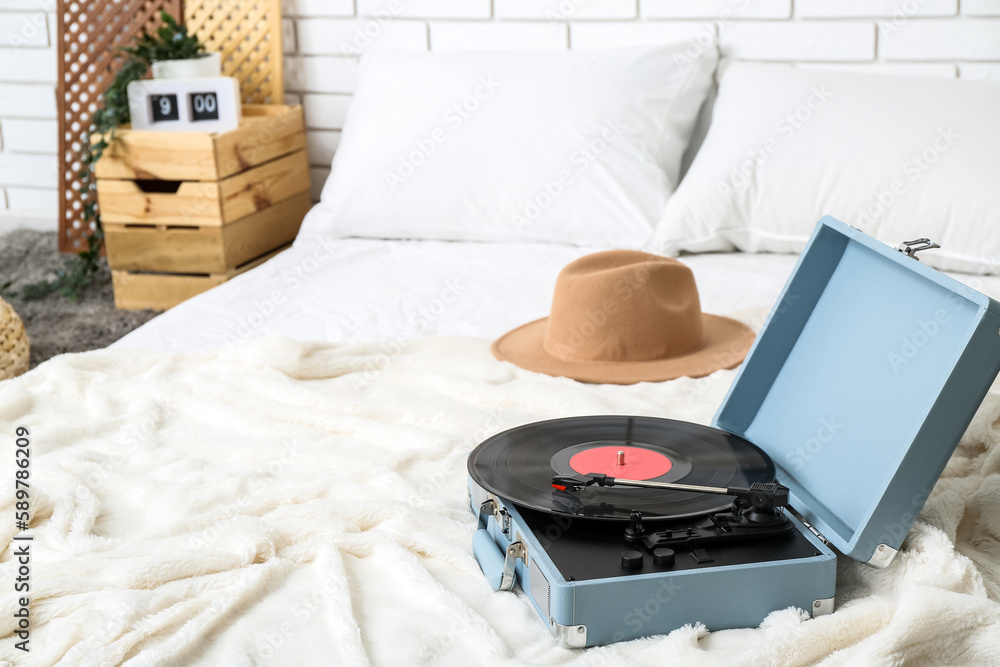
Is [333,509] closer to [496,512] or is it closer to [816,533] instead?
[496,512]

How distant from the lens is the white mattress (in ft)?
5.44

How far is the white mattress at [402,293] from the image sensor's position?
166 cm

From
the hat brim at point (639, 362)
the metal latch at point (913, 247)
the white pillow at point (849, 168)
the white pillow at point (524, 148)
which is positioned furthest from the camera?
the white pillow at point (524, 148)

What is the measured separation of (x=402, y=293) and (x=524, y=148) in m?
0.54

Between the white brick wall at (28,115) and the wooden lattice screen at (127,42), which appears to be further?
the white brick wall at (28,115)

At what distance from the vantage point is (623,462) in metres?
0.87

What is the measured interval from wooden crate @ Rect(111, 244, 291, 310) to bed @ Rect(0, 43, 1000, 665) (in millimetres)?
675

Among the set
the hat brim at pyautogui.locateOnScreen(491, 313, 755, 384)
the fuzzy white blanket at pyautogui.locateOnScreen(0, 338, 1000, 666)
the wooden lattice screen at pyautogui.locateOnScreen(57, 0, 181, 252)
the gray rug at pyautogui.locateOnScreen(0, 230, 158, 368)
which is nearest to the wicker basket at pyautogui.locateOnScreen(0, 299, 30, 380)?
the gray rug at pyautogui.locateOnScreen(0, 230, 158, 368)

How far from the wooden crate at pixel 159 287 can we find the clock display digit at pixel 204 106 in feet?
1.34

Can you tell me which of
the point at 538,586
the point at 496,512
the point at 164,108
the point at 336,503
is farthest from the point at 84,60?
the point at 538,586

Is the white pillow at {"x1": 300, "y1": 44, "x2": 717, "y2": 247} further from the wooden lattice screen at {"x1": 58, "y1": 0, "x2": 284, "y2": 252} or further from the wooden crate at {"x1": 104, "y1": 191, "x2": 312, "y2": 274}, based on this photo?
the wooden lattice screen at {"x1": 58, "y1": 0, "x2": 284, "y2": 252}

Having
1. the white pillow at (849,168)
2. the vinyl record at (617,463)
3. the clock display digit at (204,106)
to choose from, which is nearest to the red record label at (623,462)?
the vinyl record at (617,463)

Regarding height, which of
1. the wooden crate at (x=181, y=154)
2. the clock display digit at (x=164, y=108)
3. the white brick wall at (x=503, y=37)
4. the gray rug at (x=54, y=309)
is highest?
the white brick wall at (x=503, y=37)

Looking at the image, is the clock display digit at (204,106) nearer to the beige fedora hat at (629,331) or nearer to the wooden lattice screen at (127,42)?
the wooden lattice screen at (127,42)
